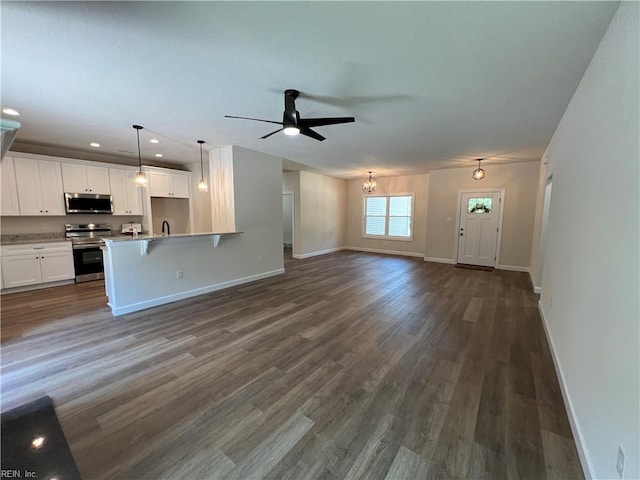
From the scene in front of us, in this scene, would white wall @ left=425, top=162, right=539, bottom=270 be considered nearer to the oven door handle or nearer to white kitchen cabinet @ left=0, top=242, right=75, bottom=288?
the oven door handle

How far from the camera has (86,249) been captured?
5230mm

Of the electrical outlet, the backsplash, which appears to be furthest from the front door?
the backsplash

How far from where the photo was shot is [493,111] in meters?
3.11

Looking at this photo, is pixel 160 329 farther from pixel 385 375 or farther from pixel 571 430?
pixel 571 430

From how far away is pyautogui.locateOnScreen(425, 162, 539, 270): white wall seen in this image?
6117mm

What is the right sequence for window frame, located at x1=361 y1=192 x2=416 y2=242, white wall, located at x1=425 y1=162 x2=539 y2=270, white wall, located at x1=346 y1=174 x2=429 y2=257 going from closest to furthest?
white wall, located at x1=425 y1=162 x2=539 y2=270
white wall, located at x1=346 y1=174 x2=429 y2=257
window frame, located at x1=361 y1=192 x2=416 y2=242

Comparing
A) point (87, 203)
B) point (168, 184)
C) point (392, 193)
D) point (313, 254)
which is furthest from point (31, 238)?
point (392, 193)

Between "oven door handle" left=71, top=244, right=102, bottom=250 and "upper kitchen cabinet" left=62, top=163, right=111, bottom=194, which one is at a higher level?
"upper kitchen cabinet" left=62, top=163, right=111, bottom=194

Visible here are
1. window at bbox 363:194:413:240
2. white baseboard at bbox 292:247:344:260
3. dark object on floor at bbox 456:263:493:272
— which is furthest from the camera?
window at bbox 363:194:413:240

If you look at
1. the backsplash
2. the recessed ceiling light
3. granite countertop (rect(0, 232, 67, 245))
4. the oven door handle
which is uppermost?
the backsplash

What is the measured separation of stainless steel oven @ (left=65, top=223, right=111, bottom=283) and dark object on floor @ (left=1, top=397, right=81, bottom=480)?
420cm

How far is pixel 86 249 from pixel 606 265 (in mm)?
7424

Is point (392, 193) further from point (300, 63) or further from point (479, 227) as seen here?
point (300, 63)

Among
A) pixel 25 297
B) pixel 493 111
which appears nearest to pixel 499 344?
pixel 493 111
